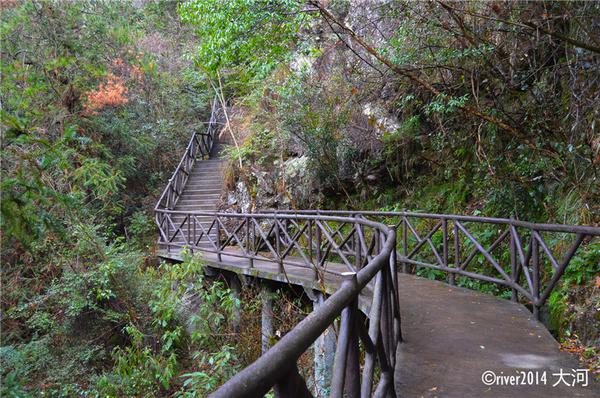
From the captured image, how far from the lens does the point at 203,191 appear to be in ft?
51.8

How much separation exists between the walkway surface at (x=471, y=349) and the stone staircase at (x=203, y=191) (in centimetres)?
920

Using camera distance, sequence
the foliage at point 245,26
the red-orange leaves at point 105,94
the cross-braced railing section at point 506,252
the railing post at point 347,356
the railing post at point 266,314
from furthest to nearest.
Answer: the red-orange leaves at point 105,94, the foliage at point 245,26, the railing post at point 266,314, the cross-braced railing section at point 506,252, the railing post at point 347,356

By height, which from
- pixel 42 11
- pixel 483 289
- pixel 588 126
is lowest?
pixel 483 289

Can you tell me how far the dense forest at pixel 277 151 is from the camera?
16.5 ft

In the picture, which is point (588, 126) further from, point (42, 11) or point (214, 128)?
point (214, 128)

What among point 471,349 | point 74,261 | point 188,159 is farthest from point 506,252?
point 188,159

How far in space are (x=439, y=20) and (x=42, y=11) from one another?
760 cm

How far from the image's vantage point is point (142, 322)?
907 cm

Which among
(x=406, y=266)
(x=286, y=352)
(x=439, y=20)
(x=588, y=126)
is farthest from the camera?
(x=406, y=266)

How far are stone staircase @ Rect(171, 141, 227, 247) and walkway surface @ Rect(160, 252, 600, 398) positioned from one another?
9204 mm

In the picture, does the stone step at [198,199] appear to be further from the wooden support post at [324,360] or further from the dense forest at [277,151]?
the wooden support post at [324,360]

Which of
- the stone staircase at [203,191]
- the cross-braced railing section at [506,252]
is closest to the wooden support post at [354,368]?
the cross-braced railing section at [506,252]

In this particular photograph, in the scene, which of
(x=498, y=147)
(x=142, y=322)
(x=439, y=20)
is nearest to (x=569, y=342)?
(x=498, y=147)

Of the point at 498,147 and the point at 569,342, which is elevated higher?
the point at 498,147
